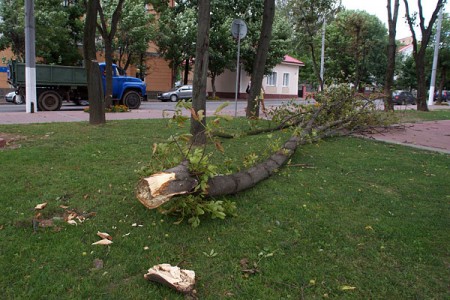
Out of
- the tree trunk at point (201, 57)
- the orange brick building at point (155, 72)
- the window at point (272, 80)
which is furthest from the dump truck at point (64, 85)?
the window at point (272, 80)

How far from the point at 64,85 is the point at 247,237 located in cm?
1636

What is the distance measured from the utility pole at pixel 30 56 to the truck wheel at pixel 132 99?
4509mm

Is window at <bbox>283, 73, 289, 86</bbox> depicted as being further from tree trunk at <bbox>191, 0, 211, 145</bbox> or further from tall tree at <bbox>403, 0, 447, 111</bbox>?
tree trunk at <bbox>191, 0, 211, 145</bbox>

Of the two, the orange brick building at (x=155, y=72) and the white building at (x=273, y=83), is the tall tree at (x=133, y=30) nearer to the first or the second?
the orange brick building at (x=155, y=72)

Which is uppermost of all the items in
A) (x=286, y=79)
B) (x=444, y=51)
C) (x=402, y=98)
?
(x=444, y=51)

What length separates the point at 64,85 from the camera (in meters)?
17.7

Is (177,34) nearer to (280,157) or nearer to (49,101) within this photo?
(49,101)

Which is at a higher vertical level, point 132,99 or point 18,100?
point 132,99

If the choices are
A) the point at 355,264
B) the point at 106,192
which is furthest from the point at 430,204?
the point at 106,192

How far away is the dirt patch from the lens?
686cm

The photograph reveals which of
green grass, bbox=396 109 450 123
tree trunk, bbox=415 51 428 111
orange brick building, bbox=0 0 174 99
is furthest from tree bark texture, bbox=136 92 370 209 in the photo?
orange brick building, bbox=0 0 174 99

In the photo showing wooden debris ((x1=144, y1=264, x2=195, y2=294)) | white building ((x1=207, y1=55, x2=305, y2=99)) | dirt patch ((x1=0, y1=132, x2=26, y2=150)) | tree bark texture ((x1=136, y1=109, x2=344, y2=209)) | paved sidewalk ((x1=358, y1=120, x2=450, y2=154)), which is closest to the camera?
wooden debris ((x1=144, y1=264, x2=195, y2=294))

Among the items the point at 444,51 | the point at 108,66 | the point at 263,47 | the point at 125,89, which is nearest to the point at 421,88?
the point at 263,47

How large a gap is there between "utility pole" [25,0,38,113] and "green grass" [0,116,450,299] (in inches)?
393
